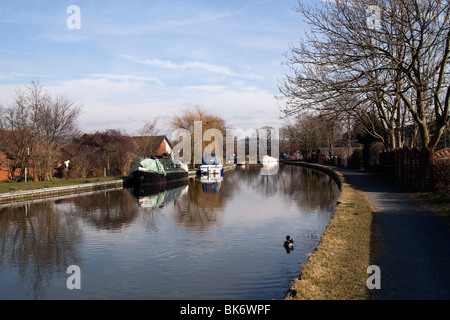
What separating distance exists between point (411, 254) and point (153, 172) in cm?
2466

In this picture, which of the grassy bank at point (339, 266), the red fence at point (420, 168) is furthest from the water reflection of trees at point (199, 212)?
the red fence at point (420, 168)

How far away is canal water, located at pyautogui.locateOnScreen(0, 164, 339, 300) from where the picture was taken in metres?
7.76

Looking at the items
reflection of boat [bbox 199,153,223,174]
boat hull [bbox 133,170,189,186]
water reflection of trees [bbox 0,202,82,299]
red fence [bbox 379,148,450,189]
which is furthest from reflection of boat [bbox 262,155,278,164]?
water reflection of trees [bbox 0,202,82,299]

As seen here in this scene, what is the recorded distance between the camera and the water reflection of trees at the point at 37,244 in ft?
28.6

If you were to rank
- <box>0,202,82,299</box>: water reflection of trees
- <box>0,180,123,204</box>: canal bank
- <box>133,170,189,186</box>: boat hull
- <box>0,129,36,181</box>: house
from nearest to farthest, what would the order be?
<box>0,202,82,299</box>: water reflection of trees < <box>0,180,123,204</box>: canal bank < <box>0,129,36,181</box>: house < <box>133,170,189,186</box>: boat hull

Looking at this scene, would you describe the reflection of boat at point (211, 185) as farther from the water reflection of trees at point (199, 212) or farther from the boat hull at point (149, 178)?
the water reflection of trees at point (199, 212)

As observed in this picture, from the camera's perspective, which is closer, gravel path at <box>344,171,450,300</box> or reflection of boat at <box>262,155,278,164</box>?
gravel path at <box>344,171,450,300</box>

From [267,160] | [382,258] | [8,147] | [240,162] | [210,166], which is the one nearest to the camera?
[382,258]

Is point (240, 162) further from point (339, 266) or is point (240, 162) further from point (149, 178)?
point (339, 266)

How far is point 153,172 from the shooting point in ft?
102

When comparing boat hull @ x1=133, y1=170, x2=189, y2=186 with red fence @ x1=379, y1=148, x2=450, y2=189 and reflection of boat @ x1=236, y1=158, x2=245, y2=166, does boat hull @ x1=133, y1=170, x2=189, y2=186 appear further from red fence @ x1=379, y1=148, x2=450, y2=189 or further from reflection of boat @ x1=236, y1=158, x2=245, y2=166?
reflection of boat @ x1=236, y1=158, x2=245, y2=166

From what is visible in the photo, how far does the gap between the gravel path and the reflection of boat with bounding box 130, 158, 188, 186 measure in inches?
780

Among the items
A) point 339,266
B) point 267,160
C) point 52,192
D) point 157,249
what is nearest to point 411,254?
point 339,266

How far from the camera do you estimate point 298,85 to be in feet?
53.7
